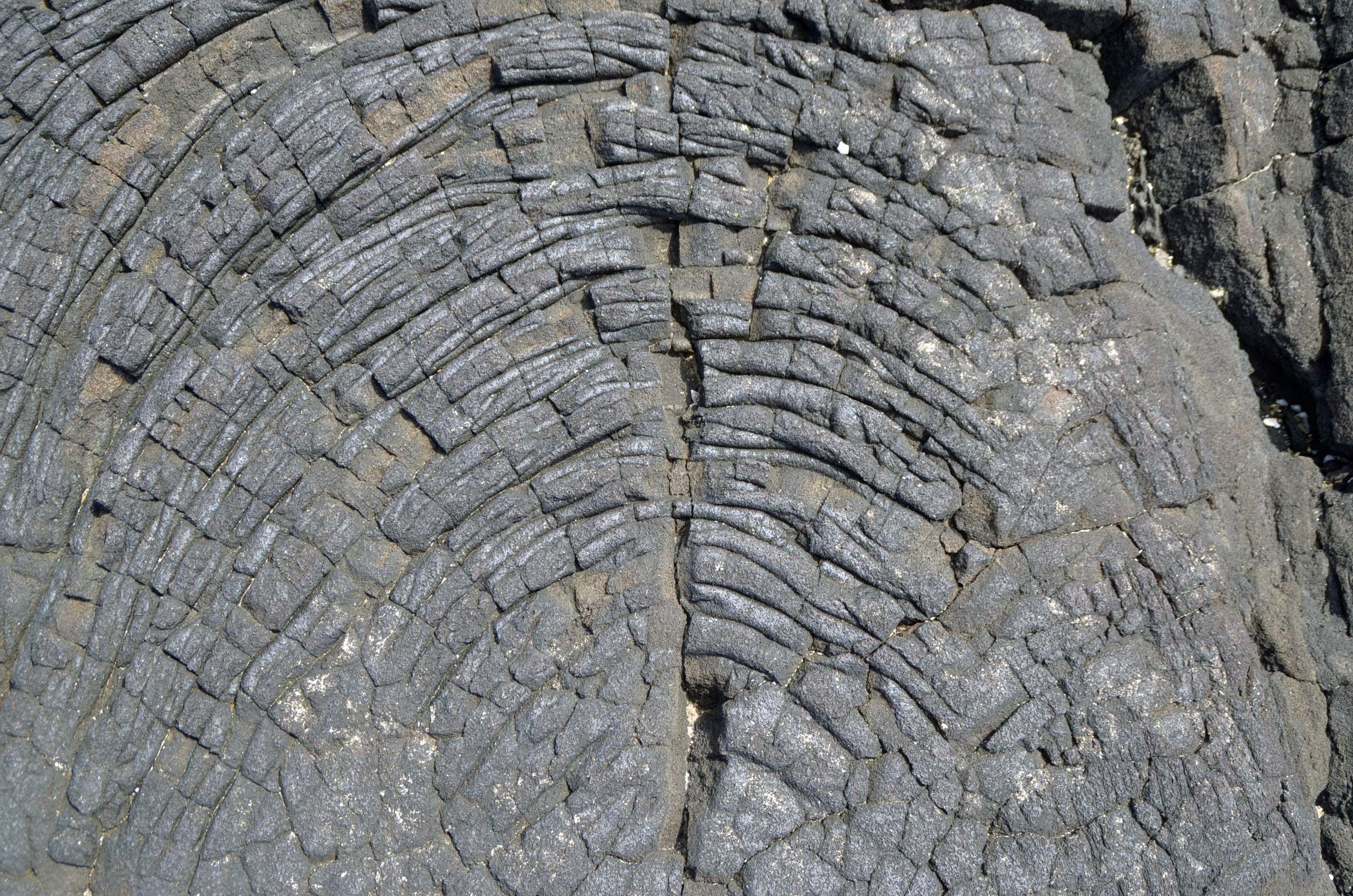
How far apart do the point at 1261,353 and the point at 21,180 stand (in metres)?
4.75

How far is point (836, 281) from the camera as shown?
3615 mm

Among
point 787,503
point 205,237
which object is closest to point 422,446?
point 205,237

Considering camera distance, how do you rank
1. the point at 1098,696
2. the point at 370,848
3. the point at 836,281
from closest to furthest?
the point at 370,848
the point at 1098,696
the point at 836,281

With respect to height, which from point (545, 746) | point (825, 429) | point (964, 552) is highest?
point (825, 429)

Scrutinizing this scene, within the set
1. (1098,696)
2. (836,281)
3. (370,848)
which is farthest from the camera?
(836,281)

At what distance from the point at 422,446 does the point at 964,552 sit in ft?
6.34

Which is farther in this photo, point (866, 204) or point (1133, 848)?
point (866, 204)

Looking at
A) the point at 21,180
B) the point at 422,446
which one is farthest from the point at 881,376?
the point at 21,180

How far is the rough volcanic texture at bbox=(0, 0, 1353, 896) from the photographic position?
323cm

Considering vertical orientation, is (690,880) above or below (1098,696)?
below

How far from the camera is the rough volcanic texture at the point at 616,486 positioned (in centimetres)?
323

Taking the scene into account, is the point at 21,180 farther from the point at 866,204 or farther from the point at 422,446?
the point at 866,204

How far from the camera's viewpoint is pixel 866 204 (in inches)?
144

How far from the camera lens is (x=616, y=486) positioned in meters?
3.51
